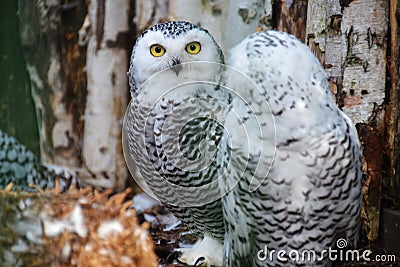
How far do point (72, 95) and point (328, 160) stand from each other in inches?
71.1

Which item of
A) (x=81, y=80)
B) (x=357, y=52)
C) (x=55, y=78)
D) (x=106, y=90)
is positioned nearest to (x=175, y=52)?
(x=357, y=52)

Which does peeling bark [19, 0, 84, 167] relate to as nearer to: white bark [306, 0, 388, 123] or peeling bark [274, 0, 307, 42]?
peeling bark [274, 0, 307, 42]

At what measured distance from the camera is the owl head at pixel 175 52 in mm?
1728

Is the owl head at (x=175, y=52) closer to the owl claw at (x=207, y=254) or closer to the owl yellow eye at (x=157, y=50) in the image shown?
the owl yellow eye at (x=157, y=50)

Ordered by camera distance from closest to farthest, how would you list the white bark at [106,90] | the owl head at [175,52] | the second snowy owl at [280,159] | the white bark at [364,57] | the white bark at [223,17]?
the second snowy owl at [280,159], the owl head at [175,52], the white bark at [364,57], the white bark at [223,17], the white bark at [106,90]

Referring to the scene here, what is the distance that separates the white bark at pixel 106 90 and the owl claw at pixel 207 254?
0.92m

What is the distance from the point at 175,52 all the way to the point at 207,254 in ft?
2.35

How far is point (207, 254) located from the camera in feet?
6.59

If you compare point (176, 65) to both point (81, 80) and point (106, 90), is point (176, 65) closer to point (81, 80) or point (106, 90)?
point (106, 90)

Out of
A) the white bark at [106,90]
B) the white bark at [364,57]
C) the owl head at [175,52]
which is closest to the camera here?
the owl head at [175,52]

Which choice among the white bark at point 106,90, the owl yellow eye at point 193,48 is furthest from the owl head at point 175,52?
the white bark at point 106,90

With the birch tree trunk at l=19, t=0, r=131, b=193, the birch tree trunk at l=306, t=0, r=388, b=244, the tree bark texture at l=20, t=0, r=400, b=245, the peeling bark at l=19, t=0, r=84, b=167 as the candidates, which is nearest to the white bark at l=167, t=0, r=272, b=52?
the tree bark texture at l=20, t=0, r=400, b=245

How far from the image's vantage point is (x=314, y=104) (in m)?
1.41

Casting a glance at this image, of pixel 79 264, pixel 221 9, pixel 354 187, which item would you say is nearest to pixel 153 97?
pixel 79 264
